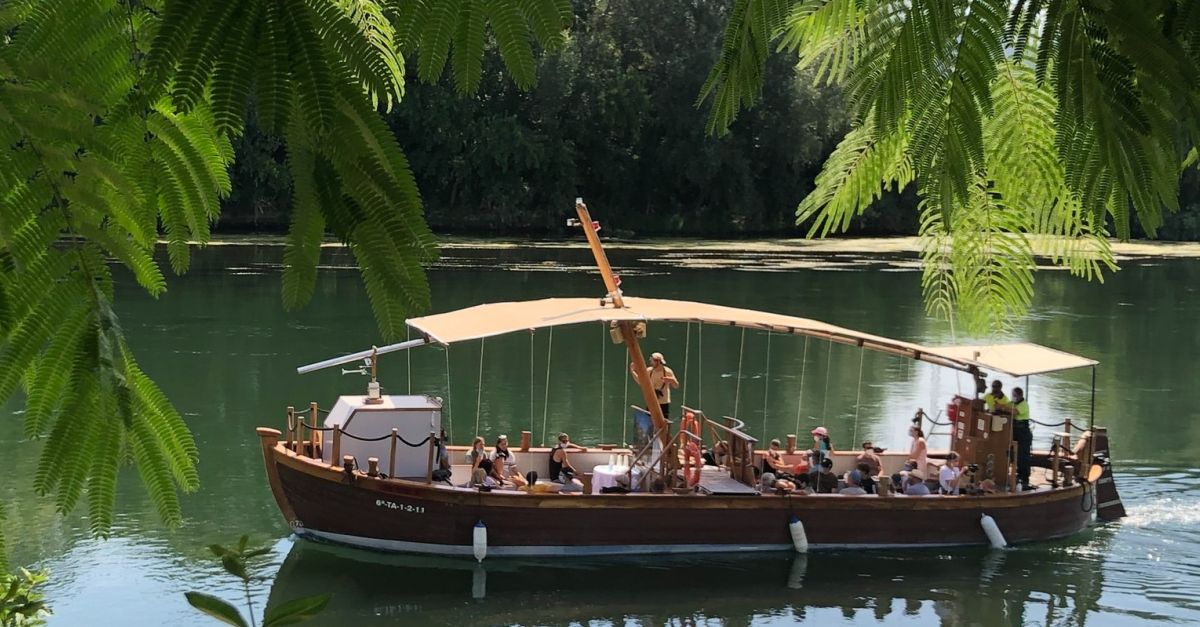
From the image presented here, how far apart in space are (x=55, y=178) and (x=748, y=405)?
67.5ft

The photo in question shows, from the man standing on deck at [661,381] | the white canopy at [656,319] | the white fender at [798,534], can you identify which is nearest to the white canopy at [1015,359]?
the white canopy at [656,319]

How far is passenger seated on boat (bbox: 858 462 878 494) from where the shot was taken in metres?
15.2

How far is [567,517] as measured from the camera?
14156 millimetres

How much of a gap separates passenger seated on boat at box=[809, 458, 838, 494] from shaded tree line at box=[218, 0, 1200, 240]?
90.0ft

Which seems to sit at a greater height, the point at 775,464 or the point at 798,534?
the point at 775,464

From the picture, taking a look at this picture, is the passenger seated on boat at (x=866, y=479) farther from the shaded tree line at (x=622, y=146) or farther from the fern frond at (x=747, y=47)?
the shaded tree line at (x=622, y=146)

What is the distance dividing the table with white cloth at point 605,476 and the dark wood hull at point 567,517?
1.53 ft

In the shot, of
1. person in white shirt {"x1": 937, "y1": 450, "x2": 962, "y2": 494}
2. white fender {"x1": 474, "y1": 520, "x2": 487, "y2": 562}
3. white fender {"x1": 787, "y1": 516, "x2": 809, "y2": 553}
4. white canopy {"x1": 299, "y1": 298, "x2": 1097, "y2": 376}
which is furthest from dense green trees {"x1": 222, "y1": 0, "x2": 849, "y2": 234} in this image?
white fender {"x1": 474, "y1": 520, "x2": 487, "y2": 562}

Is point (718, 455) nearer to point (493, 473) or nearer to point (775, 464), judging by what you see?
point (775, 464)

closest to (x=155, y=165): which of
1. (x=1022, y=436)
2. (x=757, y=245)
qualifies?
(x=1022, y=436)

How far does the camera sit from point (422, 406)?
14180 millimetres

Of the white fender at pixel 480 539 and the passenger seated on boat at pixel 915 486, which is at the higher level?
the passenger seated on boat at pixel 915 486

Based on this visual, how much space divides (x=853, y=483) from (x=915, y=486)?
0.69 metres

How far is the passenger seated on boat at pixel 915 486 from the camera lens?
15148 millimetres
